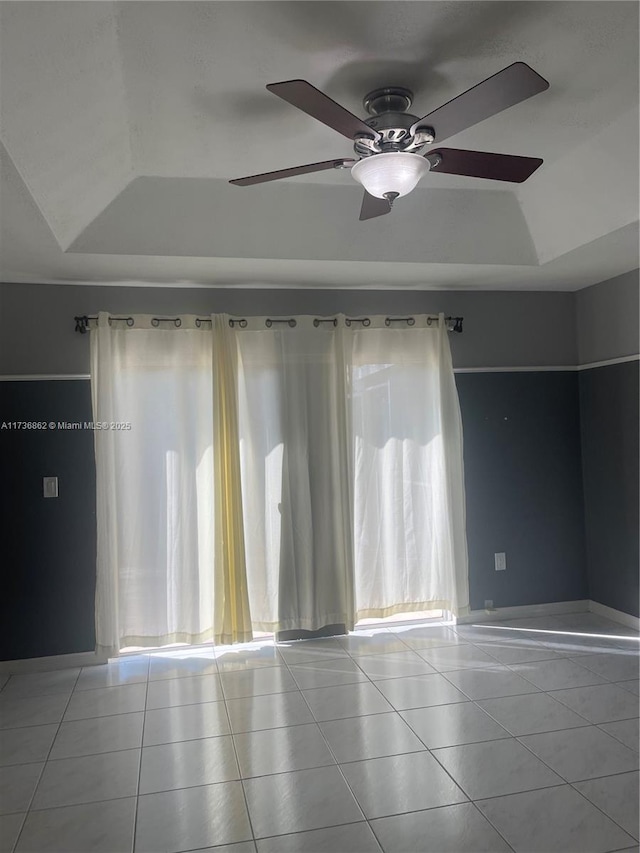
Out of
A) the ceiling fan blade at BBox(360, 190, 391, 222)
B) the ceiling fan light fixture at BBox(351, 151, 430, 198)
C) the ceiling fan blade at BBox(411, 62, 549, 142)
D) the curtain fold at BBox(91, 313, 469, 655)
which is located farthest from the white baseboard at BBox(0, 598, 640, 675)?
the ceiling fan blade at BBox(411, 62, 549, 142)

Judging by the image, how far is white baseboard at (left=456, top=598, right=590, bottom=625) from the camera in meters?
4.55

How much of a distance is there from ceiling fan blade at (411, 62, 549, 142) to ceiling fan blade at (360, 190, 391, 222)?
0.45 m

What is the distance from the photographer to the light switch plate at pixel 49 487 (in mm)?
3924

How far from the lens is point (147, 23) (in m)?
2.07

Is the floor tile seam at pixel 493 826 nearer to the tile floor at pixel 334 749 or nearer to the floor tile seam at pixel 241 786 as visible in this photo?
the tile floor at pixel 334 749

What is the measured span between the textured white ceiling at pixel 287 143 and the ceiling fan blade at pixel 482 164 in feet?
1.13

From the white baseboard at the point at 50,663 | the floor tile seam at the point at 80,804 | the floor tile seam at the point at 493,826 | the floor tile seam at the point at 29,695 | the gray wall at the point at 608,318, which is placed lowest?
the floor tile seam at the point at 493,826

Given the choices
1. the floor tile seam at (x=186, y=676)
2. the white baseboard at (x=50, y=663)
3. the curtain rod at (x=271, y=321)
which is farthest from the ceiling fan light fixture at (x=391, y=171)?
the white baseboard at (x=50, y=663)

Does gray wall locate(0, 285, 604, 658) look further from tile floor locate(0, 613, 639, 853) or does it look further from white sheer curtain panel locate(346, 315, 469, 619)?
tile floor locate(0, 613, 639, 853)

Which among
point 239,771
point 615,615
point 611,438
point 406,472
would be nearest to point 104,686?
point 239,771

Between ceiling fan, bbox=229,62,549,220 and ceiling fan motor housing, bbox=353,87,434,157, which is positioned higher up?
ceiling fan motor housing, bbox=353,87,434,157

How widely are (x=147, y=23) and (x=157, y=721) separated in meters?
2.96

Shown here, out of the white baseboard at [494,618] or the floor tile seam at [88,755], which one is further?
the white baseboard at [494,618]

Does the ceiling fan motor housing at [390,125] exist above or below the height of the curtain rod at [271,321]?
above
